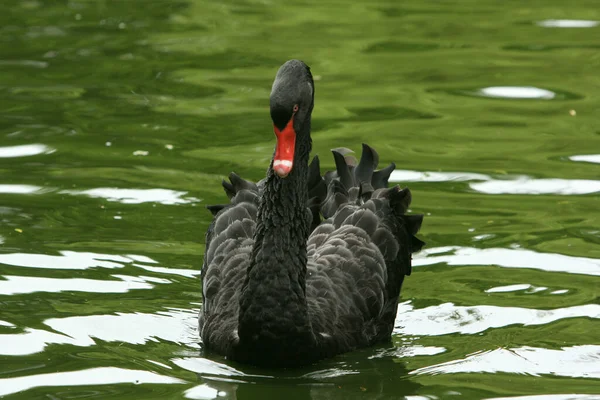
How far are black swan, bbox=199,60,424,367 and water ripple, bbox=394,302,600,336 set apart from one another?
0.80ft

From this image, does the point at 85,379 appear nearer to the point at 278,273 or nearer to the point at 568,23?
the point at 278,273

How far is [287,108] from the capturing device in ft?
19.5

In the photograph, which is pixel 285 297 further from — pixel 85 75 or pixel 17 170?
pixel 85 75

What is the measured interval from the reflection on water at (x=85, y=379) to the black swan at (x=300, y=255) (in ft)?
1.46

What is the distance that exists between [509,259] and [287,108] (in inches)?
103

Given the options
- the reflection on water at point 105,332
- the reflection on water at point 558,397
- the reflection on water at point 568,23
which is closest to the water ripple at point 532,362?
the reflection on water at point 558,397

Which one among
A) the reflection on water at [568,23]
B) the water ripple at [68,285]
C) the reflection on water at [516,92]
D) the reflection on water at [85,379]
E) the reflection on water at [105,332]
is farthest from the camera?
the reflection on water at [568,23]

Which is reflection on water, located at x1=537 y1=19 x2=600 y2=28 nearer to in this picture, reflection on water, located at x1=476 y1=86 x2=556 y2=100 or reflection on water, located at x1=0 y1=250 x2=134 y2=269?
reflection on water, located at x1=476 y1=86 x2=556 y2=100

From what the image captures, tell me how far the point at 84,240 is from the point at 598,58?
23.1ft

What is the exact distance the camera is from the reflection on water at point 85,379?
6043 mm

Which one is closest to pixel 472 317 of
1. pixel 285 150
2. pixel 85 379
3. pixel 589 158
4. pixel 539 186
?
pixel 285 150

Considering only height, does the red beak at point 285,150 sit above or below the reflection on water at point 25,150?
above

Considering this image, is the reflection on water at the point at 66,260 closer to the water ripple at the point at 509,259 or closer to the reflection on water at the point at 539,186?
the water ripple at the point at 509,259

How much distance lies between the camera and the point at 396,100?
39.4 feet
